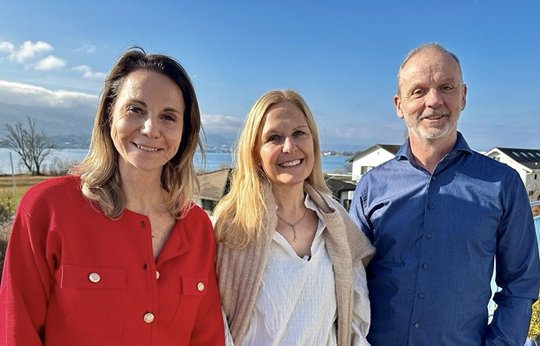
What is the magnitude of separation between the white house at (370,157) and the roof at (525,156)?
27.2 ft

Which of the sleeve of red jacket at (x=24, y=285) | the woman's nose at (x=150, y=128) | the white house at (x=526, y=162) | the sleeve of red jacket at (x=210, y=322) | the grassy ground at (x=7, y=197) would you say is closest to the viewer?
the sleeve of red jacket at (x=24, y=285)

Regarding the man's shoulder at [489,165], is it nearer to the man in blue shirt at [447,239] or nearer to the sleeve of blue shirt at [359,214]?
the man in blue shirt at [447,239]

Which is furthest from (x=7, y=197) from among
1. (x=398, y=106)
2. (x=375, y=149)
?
(x=375, y=149)

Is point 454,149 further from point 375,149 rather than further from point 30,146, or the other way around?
point 375,149

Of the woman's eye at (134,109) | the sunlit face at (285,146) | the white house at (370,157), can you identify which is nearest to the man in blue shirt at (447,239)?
the sunlit face at (285,146)

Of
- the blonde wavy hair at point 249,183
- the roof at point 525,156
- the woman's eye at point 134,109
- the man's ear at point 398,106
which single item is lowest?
the roof at point 525,156

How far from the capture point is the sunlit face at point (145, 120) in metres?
1.68

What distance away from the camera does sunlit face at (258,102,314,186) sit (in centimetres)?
213

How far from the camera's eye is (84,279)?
152 cm

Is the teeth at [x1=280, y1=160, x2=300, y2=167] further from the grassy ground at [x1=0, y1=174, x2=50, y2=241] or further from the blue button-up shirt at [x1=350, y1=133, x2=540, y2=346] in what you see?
the grassy ground at [x1=0, y1=174, x2=50, y2=241]

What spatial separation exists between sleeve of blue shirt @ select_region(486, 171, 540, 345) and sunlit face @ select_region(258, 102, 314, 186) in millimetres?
1053

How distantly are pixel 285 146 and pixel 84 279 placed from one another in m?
1.10

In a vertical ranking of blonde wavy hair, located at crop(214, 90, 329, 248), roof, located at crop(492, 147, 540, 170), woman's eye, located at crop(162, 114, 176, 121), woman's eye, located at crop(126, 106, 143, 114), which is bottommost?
roof, located at crop(492, 147, 540, 170)

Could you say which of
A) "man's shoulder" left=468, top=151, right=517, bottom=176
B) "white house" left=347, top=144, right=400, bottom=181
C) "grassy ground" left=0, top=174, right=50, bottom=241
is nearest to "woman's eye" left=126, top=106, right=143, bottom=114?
"man's shoulder" left=468, top=151, right=517, bottom=176
